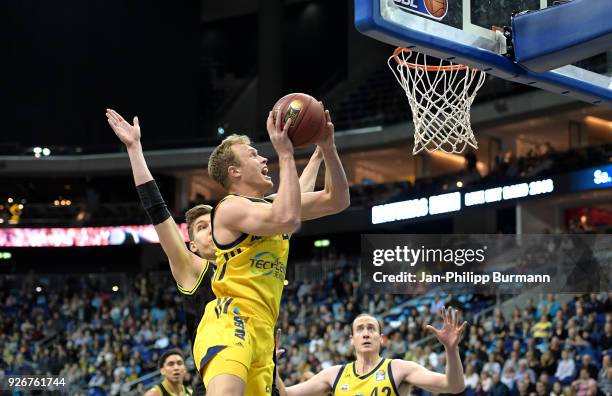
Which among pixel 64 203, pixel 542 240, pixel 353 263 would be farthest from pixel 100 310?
pixel 542 240

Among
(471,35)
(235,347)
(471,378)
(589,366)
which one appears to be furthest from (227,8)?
(235,347)

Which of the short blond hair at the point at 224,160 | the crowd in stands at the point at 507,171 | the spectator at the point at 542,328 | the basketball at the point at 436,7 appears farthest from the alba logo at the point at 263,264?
the crowd in stands at the point at 507,171

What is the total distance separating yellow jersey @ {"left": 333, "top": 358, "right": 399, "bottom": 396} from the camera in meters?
6.28

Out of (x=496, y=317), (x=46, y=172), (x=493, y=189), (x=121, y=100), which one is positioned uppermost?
(x=121, y=100)

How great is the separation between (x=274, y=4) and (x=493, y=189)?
41.3 feet

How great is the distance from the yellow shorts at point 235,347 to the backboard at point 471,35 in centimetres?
169

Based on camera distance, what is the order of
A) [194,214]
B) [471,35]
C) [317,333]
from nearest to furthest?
[471,35] → [194,214] → [317,333]

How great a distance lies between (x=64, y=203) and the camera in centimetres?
3228

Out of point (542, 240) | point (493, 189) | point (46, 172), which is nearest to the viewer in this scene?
point (542, 240)

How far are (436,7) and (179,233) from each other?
6.50ft

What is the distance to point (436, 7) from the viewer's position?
5520mm

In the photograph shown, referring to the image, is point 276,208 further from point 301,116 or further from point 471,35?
point 471,35

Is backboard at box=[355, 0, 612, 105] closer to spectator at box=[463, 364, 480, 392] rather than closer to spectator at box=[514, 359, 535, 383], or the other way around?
spectator at box=[514, 359, 535, 383]

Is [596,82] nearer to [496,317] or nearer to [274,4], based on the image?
[496,317]
